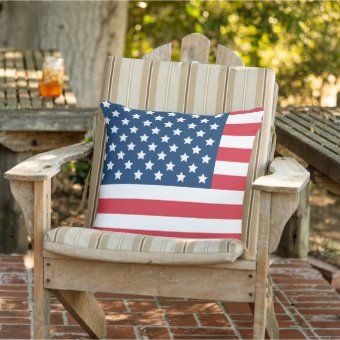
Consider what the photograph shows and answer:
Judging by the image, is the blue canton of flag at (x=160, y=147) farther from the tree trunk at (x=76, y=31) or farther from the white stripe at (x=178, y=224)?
the tree trunk at (x=76, y=31)

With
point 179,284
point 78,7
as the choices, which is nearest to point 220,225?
point 179,284

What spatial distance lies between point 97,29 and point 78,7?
0.62ft

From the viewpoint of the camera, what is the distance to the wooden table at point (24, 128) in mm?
4113

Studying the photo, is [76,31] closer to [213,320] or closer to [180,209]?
[213,320]

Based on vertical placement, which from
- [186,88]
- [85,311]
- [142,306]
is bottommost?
[142,306]

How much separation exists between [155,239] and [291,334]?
0.88 m

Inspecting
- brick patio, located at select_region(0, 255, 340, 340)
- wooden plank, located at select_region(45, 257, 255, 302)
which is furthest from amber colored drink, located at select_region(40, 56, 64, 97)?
wooden plank, located at select_region(45, 257, 255, 302)

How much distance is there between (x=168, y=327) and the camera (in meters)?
3.51

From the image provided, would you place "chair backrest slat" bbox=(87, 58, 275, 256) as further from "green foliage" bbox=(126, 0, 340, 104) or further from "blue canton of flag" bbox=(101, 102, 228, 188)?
"green foliage" bbox=(126, 0, 340, 104)

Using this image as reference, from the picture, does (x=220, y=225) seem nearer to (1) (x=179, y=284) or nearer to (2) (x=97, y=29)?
(1) (x=179, y=284)

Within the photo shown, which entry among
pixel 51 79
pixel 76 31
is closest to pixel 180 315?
pixel 51 79

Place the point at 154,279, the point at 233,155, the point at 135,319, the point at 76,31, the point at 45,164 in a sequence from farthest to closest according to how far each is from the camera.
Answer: the point at 76,31 → the point at 135,319 → the point at 233,155 → the point at 45,164 → the point at 154,279

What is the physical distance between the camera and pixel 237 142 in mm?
3281

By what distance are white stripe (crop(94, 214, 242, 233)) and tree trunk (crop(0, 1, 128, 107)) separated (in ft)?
9.45
